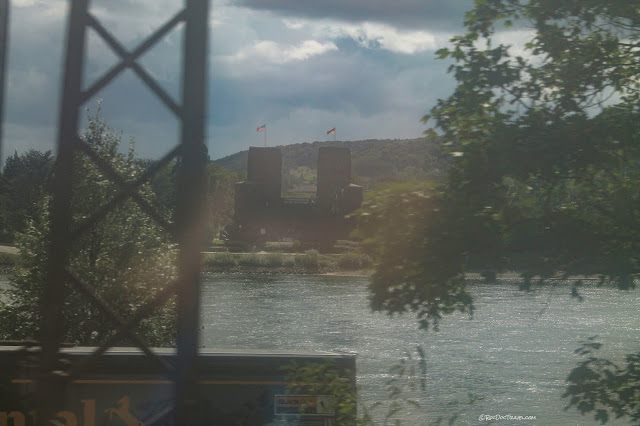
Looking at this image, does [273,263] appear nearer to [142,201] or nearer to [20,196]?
[20,196]

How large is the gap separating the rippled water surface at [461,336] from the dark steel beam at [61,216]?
7.53 meters

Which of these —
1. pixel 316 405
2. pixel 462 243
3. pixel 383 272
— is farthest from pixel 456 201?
pixel 316 405

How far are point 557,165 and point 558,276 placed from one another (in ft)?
2.38

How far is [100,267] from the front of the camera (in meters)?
15.6

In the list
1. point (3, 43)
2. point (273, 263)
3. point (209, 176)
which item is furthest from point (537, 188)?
point (273, 263)

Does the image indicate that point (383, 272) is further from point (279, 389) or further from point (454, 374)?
point (454, 374)

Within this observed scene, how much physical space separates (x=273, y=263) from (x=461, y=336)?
1883cm

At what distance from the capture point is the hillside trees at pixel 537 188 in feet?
14.0

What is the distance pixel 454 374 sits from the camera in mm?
17281

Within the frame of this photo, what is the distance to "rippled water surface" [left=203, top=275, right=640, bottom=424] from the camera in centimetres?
1529

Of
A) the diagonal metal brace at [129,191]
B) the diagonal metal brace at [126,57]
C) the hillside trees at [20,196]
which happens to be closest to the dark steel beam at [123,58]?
the diagonal metal brace at [126,57]

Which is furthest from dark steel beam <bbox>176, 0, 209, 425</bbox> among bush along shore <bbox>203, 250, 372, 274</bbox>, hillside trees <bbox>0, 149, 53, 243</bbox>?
bush along shore <bbox>203, 250, 372, 274</bbox>

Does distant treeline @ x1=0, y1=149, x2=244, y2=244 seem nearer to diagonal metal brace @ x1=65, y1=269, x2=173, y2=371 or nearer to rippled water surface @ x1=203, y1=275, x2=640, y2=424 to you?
rippled water surface @ x1=203, y1=275, x2=640, y2=424

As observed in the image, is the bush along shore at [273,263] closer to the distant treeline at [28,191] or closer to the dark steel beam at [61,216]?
the distant treeline at [28,191]
